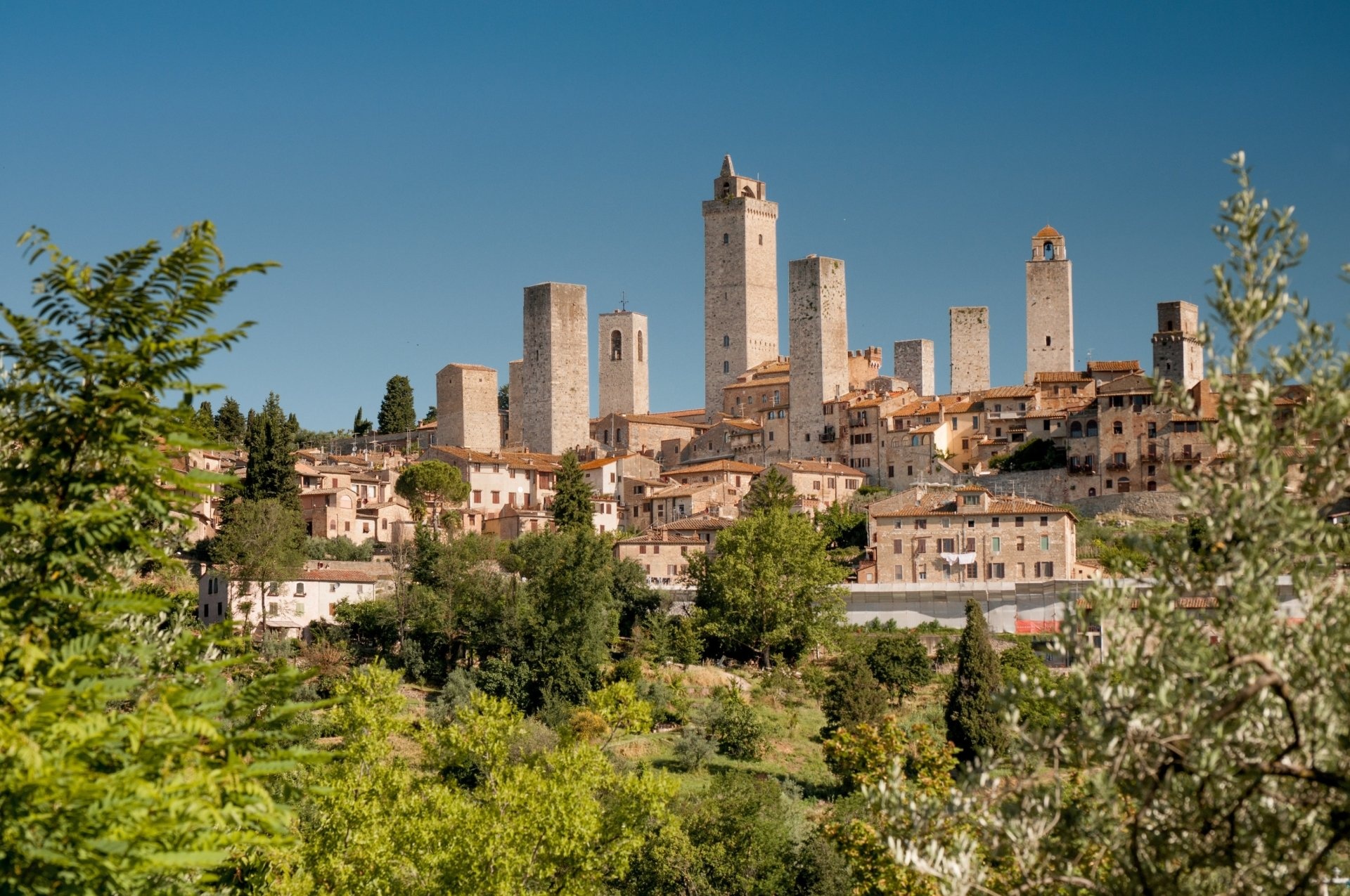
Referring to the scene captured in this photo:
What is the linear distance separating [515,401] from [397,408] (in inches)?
528

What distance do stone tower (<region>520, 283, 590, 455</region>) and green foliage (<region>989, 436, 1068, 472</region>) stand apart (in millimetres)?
23703

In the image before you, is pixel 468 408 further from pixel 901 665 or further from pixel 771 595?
pixel 901 665

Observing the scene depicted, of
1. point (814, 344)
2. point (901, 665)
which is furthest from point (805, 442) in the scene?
point (901, 665)

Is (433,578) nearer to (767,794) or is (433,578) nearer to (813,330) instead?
(767,794)

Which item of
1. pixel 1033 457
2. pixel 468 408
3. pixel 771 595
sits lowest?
pixel 771 595

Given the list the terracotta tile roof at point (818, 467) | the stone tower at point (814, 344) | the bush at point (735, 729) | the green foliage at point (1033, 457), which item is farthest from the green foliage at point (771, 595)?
the stone tower at point (814, 344)

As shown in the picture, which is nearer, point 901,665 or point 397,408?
point 901,665

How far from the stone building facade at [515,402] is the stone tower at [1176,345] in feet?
113

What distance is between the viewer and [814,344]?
282 feet

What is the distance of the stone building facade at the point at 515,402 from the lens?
312ft

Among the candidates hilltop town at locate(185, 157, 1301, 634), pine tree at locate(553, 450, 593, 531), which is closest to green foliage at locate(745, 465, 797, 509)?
hilltop town at locate(185, 157, 1301, 634)

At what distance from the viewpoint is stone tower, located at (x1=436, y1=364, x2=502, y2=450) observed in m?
86.7

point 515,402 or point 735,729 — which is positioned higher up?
point 515,402

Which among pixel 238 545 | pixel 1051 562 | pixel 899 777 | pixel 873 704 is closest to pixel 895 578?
pixel 1051 562
